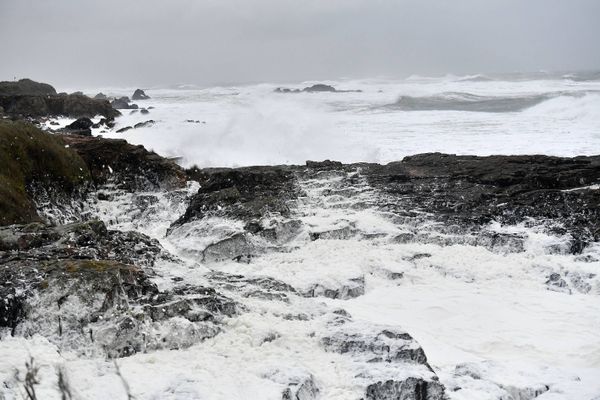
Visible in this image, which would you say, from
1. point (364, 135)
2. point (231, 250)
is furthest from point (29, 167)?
point (364, 135)

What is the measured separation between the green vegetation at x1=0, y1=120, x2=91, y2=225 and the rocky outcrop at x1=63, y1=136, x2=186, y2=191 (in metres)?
0.47

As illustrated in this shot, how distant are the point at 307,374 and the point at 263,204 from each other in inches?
279

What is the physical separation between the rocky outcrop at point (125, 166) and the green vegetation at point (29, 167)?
1.54ft

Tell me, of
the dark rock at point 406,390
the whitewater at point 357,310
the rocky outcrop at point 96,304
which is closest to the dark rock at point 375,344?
the whitewater at point 357,310

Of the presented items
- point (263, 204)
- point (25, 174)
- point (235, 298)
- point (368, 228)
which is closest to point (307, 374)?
point (235, 298)

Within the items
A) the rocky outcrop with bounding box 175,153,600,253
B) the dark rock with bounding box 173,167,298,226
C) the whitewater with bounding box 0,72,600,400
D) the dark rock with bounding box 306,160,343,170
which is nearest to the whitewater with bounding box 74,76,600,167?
the whitewater with bounding box 0,72,600,400

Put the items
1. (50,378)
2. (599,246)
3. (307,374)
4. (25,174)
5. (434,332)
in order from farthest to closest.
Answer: (25,174), (599,246), (434,332), (307,374), (50,378)

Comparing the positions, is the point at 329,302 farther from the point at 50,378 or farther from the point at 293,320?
the point at 50,378

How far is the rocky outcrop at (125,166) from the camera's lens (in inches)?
576

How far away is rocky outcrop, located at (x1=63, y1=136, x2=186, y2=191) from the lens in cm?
1464

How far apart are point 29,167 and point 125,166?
2.69m

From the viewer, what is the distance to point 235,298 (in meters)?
7.80

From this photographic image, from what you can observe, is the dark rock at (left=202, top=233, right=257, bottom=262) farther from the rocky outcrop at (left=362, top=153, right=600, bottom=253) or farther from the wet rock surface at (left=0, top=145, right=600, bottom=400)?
the rocky outcrop at (left=362, top=153, right=600, bottom=253)

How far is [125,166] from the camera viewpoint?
14.9 metres
